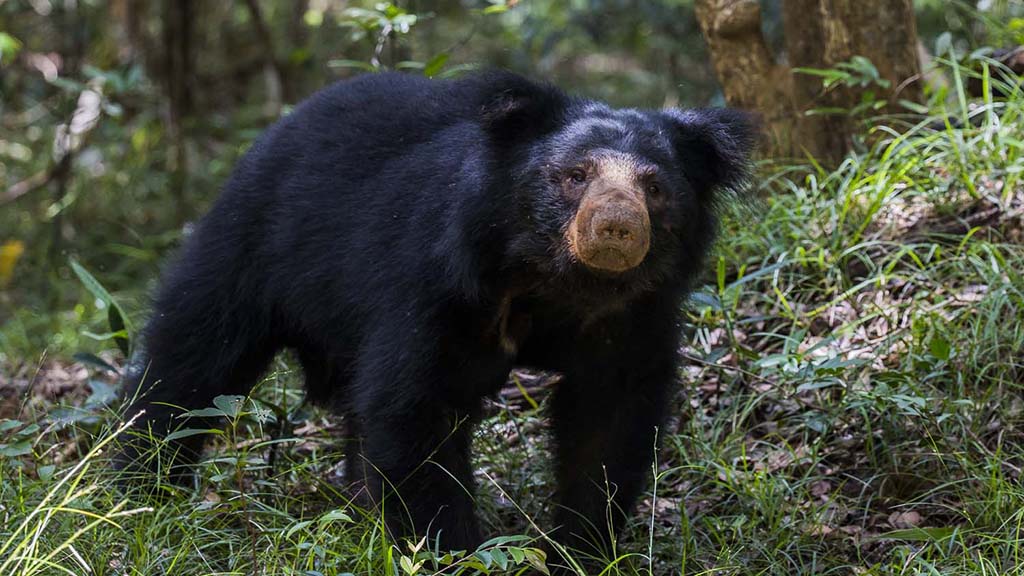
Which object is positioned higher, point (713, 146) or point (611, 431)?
point (713, 146)

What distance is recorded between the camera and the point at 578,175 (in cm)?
330

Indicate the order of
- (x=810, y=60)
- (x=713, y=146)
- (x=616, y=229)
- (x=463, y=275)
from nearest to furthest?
(x=616, y=229) → (x=463, y=275) → (x=713, y=146) → (x=810, y=60)

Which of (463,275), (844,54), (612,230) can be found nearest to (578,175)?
(612,230)

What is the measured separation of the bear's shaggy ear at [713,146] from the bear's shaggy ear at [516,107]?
35 centimetres

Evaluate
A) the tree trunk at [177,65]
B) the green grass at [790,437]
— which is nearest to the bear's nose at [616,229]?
the green grass at [790,437]

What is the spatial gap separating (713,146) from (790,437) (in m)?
1.19

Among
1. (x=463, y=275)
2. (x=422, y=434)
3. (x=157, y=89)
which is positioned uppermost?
(x=463, y=275)

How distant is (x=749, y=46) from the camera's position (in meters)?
5.35

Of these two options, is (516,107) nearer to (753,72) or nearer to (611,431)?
(611,431)

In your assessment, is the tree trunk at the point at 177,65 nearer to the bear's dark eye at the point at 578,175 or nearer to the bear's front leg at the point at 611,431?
the bear's front leg at the point at 611,431

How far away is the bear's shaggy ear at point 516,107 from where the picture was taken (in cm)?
347

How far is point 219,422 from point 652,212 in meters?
1.63

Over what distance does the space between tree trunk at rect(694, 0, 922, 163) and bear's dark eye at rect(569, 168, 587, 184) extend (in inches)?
87.0

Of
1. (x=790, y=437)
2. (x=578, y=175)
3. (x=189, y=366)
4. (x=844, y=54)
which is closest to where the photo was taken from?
(x=578, y=175)
